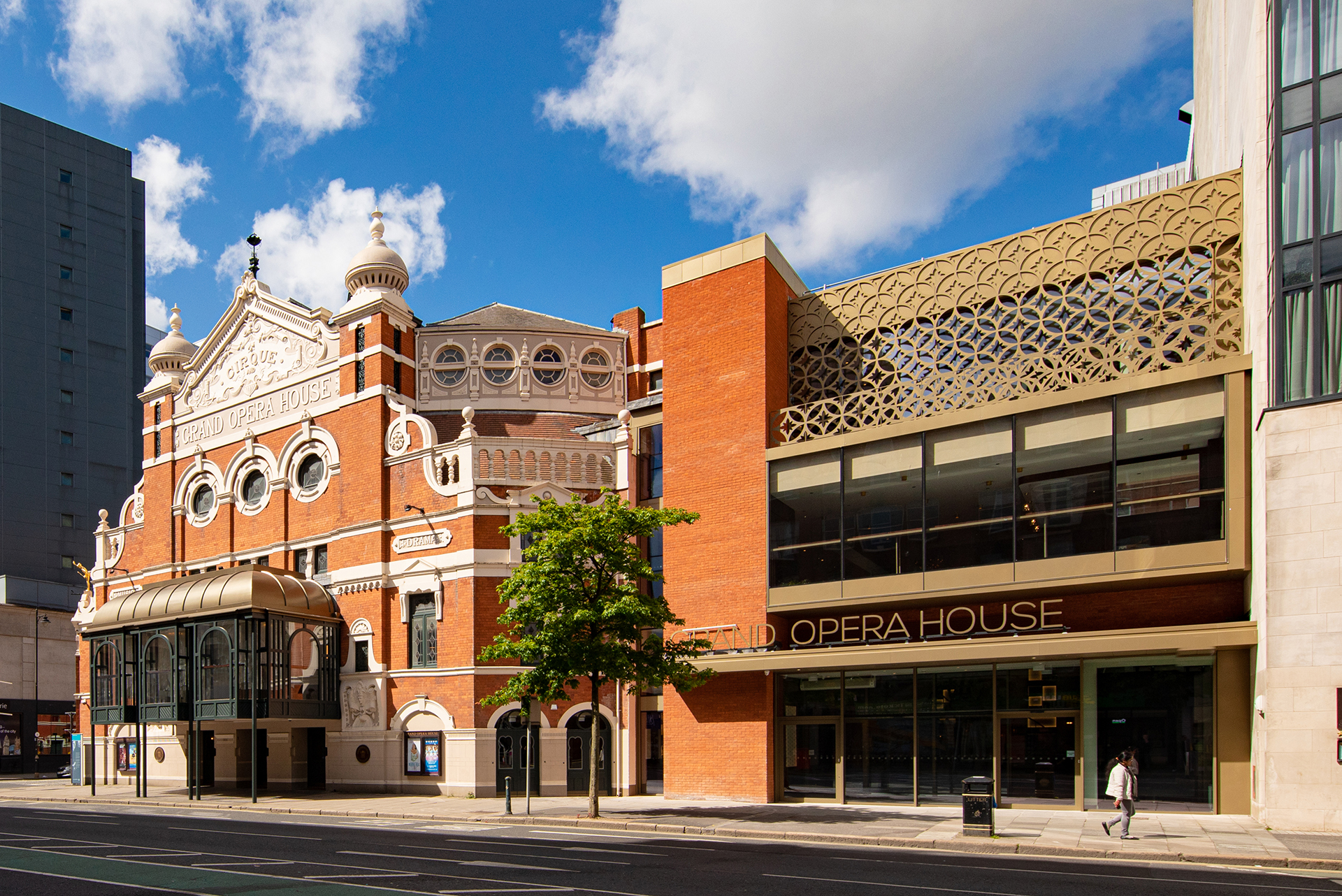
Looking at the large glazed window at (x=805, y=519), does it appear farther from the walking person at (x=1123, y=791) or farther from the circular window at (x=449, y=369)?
the circular window at (x=449, y=369)

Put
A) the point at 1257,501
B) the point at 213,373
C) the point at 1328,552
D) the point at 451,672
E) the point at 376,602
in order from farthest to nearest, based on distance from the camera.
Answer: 1. the point at 213,373
2. the point at 376,602
3. the point at 451,672
4. the point at 1257,501
5. the point at 1328,552

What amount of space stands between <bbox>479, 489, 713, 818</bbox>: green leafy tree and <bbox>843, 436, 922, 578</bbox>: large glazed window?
4.35 meters

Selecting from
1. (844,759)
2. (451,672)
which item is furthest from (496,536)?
(844,759)

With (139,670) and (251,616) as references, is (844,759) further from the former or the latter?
(139,670)

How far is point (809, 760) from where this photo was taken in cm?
2594

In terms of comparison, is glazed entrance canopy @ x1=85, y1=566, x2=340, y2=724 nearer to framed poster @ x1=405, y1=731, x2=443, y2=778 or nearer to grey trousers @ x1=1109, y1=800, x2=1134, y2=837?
framed poster @ x1=405, y1=731, x2=443, y2=778

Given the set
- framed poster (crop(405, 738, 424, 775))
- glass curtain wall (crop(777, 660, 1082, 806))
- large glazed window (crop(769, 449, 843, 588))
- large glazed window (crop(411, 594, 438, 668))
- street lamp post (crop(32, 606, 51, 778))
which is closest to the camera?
glass curtain wall (crop(777, 660, 1082, 806))

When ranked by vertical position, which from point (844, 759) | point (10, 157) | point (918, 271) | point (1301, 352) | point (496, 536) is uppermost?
point (10, 157)

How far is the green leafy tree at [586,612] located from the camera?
23.7m

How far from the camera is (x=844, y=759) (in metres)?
25.3

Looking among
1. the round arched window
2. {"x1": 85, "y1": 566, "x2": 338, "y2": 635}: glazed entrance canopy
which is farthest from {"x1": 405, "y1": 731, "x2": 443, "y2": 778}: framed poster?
the round arched window

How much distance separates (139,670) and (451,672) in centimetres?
1229

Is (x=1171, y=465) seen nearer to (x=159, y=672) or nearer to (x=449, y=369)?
(x=449, y=369)

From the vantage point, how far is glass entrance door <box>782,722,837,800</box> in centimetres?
2562
